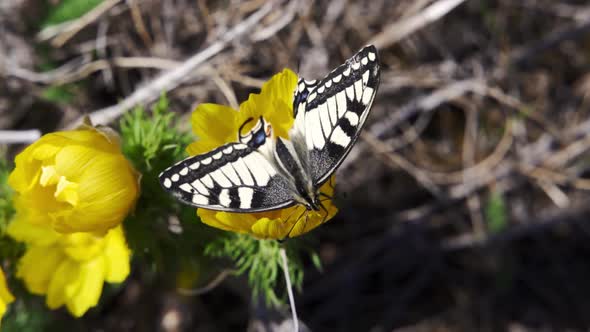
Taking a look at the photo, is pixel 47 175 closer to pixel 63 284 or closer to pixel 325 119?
pixel 63 284

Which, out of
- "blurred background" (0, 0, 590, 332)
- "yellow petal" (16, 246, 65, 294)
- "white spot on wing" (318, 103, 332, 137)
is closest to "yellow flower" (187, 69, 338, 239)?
"white spot on wing" (318, 103, 332, 137)

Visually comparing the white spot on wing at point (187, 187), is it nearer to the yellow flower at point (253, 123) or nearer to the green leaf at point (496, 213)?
the yellow flower at point (253, 123)

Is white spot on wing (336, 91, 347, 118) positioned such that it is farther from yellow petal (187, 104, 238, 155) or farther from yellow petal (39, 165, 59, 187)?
yellow petal (39, 165, 59, 187)

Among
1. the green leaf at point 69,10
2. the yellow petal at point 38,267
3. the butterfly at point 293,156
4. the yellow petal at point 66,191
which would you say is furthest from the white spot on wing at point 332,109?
the green leaf at point 69,10

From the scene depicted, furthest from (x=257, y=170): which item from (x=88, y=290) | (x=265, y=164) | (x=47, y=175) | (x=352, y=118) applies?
(x=88, y=290)

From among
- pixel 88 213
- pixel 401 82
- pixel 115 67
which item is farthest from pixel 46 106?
pixel 401 82

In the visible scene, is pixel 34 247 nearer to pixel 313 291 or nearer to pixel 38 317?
pixel 38 317

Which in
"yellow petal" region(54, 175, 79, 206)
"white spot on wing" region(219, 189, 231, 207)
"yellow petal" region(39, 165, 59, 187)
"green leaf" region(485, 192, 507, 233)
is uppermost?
"yellow petal" region(39, 165, 59, 187)
